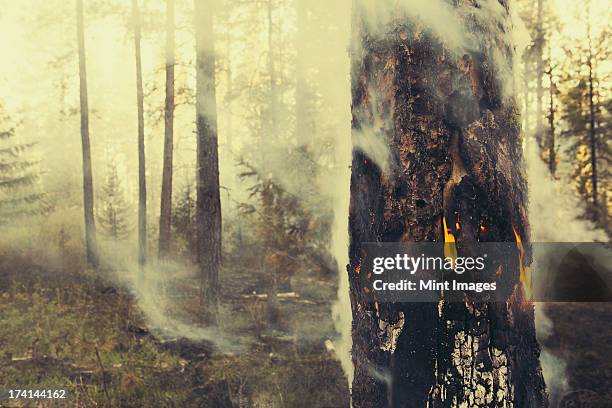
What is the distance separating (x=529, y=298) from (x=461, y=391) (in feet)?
1.67

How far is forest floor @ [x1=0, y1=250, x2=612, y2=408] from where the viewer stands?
174 inches

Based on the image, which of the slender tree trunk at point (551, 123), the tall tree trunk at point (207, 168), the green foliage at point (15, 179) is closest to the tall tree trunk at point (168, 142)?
the tall tree trunk at point (207, 168)

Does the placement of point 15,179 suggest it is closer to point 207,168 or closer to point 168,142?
point 168,142

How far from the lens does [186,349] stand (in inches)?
209

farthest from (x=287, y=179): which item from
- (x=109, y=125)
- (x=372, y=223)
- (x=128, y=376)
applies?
(x=109, y=125)

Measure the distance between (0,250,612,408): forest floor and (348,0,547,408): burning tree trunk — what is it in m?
2.51

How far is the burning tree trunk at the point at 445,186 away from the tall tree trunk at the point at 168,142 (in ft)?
17.5

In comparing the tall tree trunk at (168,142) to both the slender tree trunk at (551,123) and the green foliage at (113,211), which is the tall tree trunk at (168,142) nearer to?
the green foliage at (113,211)

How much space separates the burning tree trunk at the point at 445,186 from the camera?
6.59 feet

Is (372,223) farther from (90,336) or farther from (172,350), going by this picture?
(90,336)

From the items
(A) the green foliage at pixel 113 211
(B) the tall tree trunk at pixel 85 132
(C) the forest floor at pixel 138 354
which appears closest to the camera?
(C) the forest floor at pixel 138 354

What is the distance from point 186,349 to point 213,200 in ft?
5.74

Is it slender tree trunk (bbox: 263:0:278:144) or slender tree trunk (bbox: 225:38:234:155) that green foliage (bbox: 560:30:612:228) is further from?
slender tree trunk (bbox: 225:38:234:155)

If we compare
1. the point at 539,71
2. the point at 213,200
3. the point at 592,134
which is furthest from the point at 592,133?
the point at 213,200
